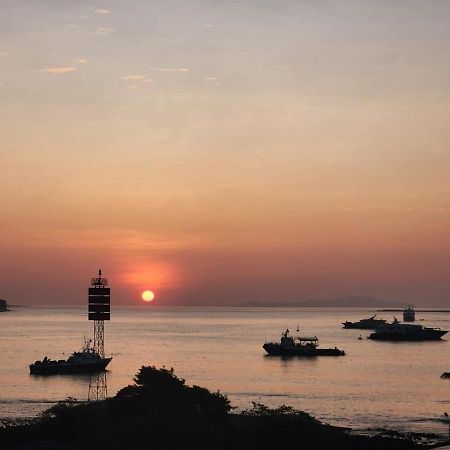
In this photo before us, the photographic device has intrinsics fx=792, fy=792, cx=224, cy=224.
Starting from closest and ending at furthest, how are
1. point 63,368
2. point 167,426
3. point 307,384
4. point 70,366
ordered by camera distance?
point 167,426 → point 307,384 → point 63,368 → point 70,366

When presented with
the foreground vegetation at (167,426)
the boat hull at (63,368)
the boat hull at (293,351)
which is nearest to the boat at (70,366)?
the boat hull at (63,368)

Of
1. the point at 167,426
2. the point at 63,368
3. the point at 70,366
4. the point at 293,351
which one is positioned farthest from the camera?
the point at 293,351

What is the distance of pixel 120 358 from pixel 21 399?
78.0 meters

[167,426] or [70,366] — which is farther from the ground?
[167,426]

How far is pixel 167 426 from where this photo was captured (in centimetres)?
6181

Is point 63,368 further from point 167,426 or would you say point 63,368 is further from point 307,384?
point 167,426

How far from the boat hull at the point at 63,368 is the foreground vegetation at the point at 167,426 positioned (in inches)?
3129

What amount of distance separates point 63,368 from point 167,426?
313 feet

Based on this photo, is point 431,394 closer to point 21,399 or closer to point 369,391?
point 369,391

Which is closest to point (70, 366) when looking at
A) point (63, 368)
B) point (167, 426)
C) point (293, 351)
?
point (63, 368)

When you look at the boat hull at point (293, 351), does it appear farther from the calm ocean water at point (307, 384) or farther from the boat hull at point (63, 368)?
the boat hull at point (63, 368)

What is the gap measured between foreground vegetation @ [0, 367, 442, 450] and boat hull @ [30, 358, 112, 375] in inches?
3129

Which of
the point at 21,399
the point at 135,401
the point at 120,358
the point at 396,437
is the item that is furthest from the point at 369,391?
the point at 120,358

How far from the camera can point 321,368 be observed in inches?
6713
